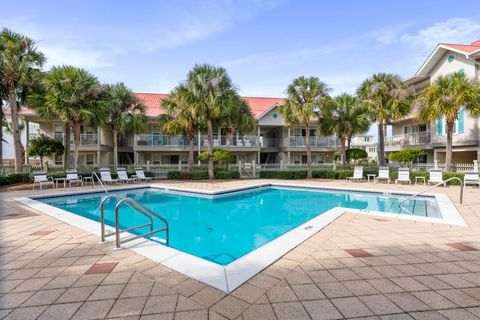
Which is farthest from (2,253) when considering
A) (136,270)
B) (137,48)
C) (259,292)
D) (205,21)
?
(137,48)

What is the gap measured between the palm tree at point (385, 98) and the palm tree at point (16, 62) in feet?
72.8

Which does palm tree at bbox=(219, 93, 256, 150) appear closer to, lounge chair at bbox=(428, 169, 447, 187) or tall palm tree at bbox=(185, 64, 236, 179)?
tall palm tree at bbox=(185, 64, 236, 179)

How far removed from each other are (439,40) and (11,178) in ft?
103

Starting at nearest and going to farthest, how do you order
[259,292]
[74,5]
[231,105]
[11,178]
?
[259,292]
[74,5]
[11,178]
[231,105]

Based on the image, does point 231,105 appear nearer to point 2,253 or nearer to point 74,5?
point 74,5

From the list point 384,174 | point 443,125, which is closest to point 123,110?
point 384,174

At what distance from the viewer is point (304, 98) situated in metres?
18.2

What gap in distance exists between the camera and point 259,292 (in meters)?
2.96

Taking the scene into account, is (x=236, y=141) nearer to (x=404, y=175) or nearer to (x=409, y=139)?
(x=404, y=175)

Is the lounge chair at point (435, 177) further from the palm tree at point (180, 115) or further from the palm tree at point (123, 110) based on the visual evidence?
the palm tree at point (123, 110)

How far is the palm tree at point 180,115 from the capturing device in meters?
17.0

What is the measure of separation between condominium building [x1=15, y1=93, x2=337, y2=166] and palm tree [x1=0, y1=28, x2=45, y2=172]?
6.15 m

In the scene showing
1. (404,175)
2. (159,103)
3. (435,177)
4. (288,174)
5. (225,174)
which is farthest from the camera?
(159,103)

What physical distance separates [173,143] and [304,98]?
1209cm
